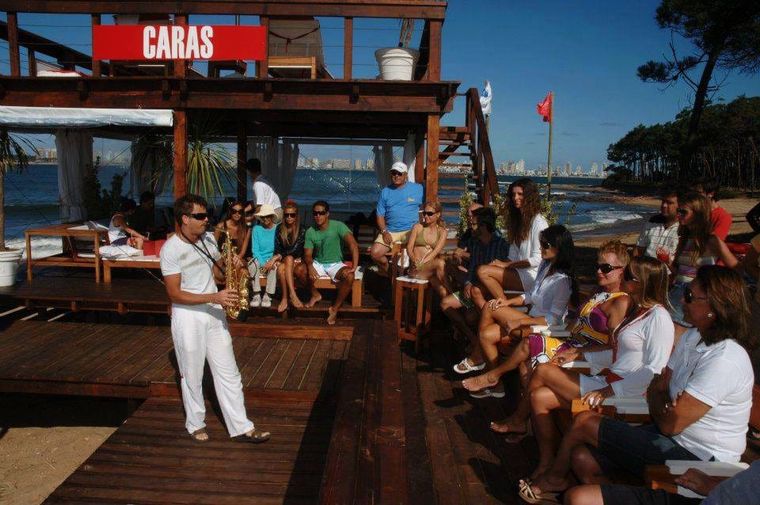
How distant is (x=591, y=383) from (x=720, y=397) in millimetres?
887

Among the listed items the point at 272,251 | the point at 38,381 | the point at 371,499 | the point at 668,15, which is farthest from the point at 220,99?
the point at 668,15

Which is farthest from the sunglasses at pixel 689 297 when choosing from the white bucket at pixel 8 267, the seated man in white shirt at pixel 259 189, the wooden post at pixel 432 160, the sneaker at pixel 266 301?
the white bucket at pixel 8 267

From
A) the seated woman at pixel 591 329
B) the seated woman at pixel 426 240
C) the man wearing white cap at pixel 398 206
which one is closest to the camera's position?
the seated woman at pixel 591 329

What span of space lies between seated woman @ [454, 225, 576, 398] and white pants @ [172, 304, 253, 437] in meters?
1.81

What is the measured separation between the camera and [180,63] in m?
7.75

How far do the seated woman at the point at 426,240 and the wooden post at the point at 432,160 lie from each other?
53.7 inches

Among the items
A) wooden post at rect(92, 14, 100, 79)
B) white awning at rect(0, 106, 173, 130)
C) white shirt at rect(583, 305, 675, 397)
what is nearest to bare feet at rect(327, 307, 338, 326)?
white awning at rect(0, 106, 173, 130)

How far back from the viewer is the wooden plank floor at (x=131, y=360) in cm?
502

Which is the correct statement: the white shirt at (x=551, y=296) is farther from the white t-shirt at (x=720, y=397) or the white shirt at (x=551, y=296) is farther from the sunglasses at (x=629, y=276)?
the white t-shirt at (x=720, y=397)

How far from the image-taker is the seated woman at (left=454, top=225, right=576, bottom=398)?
430cm

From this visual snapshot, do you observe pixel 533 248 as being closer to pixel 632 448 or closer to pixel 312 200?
pixel 632 448

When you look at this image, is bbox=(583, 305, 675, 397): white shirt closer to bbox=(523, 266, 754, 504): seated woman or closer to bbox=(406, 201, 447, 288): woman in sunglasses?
bbox=(523, 266, 754, 504): seated woman

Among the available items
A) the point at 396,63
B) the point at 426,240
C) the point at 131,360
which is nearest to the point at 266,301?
the point at 131,360

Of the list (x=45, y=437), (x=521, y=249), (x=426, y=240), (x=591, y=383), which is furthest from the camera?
(x=426, y=240)
